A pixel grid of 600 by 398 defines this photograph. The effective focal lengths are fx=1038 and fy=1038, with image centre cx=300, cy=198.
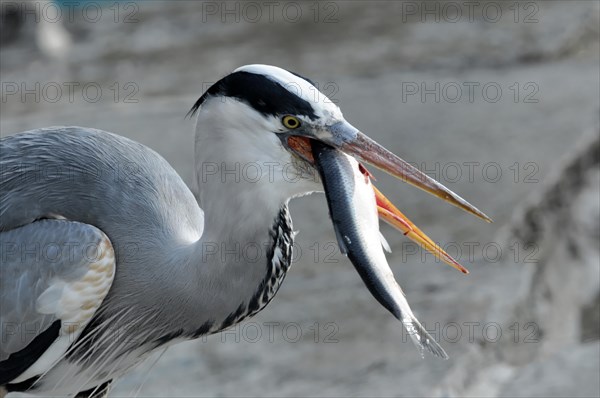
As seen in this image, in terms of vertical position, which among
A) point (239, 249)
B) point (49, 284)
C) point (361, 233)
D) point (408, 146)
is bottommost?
point (408, 146)

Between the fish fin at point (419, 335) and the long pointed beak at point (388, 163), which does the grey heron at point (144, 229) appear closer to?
the long pointed beak at point (388, 163)

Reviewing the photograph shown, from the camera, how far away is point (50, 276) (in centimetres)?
281

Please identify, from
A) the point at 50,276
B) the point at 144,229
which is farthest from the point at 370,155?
the point at 50,276

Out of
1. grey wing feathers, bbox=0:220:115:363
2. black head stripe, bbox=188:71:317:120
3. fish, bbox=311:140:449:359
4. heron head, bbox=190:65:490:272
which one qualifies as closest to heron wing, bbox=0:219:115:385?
grey wing feathers, bbox=0:220:115:363

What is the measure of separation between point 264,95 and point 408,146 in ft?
9.46

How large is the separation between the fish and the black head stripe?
0.11 meters

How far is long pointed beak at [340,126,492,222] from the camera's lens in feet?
7.88

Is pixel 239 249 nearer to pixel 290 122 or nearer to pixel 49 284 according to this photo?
pixel 290 122

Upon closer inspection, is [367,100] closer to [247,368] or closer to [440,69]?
[440,69]

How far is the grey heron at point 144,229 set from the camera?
245 cm

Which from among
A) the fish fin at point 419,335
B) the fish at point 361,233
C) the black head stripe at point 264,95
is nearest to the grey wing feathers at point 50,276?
the black head stripe at point 264,95

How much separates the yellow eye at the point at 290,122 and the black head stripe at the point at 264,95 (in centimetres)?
1

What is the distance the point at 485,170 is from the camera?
16.2 ft

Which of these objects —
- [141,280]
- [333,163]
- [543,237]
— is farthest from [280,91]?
[543,237]
